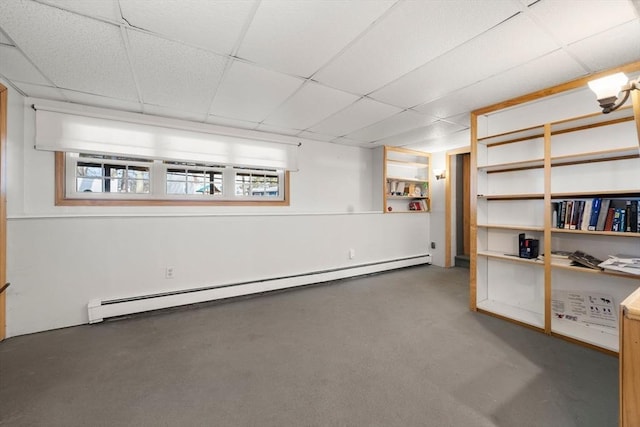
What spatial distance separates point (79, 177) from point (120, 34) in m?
1.98

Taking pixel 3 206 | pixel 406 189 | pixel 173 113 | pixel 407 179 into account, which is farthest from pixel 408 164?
pixel 3 206

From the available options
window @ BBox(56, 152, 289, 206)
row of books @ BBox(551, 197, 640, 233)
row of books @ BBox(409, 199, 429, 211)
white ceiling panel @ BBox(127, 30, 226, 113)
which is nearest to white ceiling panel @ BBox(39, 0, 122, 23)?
white ceiling panel @ BBox(127, 30, 226, 113)

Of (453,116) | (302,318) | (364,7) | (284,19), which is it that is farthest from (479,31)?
(302,318)

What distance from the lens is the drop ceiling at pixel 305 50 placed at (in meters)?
1.44

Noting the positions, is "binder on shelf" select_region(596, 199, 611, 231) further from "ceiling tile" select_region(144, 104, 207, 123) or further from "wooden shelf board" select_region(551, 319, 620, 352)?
"ceiling tile" select_region(144, 104, 207, 123)

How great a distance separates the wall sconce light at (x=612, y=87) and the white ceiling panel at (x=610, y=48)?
0.29m

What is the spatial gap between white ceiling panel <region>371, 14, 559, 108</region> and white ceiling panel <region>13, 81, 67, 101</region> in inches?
122

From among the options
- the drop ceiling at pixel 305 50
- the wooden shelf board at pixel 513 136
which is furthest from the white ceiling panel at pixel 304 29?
the wooden shelf board at pixel 513 136

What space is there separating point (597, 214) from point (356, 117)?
8.12 feet

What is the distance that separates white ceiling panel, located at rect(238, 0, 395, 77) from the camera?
1.42 meters

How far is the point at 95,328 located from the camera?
8.09 feet

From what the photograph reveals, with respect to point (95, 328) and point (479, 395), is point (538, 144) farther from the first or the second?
point (95, 328)

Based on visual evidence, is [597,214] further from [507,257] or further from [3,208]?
[3,208]

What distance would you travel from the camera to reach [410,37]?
1665 millimetres
